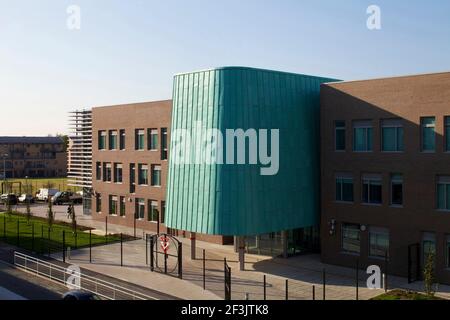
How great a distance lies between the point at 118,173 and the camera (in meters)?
49.5

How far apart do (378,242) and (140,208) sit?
2310cm

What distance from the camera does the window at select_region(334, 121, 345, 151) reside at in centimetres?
3222

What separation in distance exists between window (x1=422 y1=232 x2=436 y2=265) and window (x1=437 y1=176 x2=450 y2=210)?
1.55 m

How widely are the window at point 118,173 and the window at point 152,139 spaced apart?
16.4ft

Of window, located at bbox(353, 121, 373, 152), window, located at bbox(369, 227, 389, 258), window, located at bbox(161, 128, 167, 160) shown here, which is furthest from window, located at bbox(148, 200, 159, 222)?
window, located at bbox(369, 227, 389, 258)

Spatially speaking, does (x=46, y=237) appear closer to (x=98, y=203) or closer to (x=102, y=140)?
(x=98, y=203)

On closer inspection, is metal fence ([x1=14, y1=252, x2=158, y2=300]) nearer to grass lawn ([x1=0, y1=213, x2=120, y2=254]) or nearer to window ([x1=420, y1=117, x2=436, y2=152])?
grass lawn ([x1=0, y1=213, x2=120, y2=254])

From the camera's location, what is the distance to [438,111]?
90.9 feet

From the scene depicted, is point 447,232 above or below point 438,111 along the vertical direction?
below
